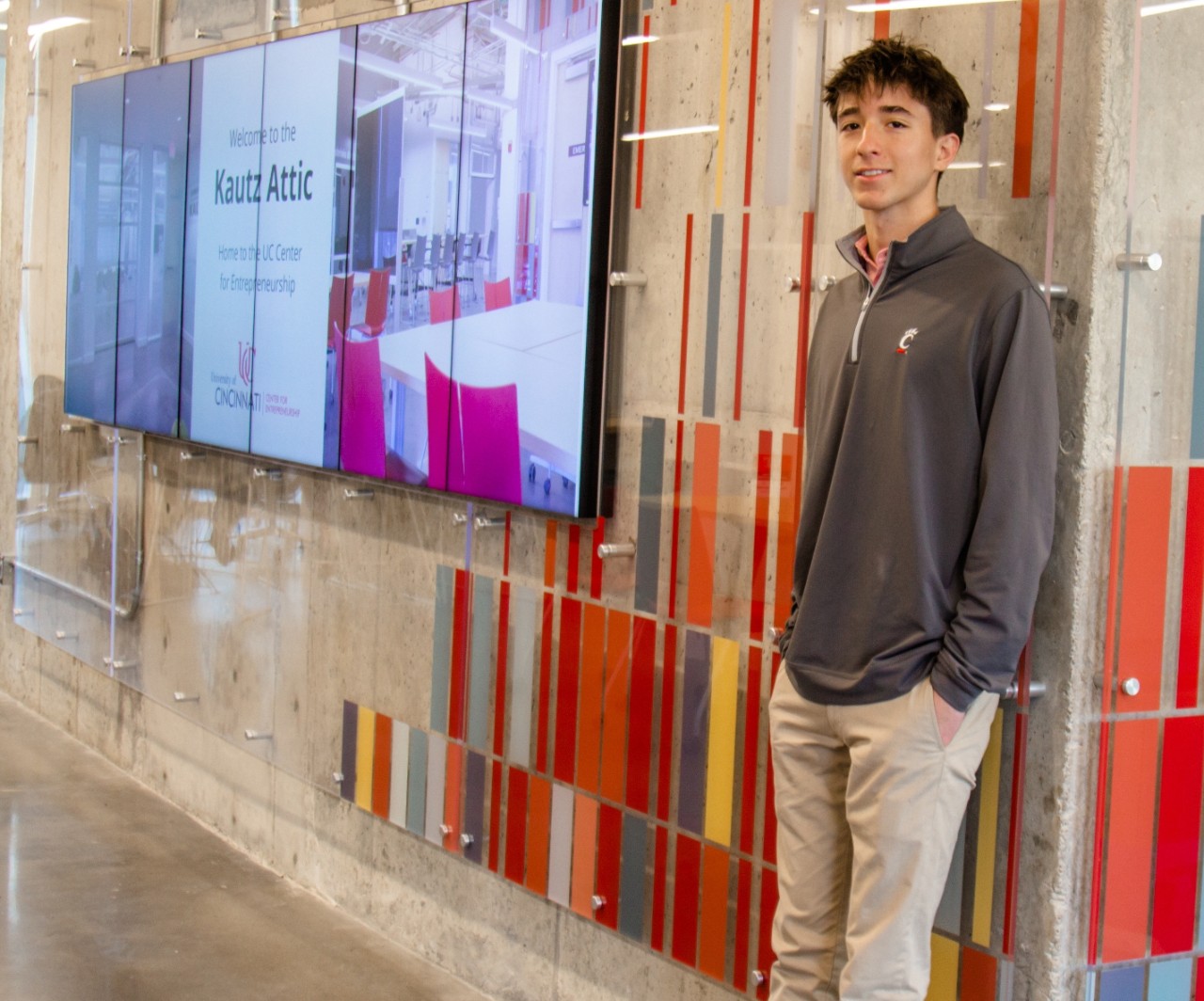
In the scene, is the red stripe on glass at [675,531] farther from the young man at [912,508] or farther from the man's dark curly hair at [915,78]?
the man's dark curly hair at [915,78]

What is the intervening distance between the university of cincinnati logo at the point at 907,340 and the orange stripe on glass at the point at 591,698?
1.18 metres

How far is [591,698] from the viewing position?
10.8 feet

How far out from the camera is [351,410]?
12.8ft

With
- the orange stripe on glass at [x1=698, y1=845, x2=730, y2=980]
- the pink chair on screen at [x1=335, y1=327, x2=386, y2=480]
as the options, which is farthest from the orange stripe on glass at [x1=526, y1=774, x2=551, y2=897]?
the pink chair on screen at [x1=335, y1=327, x2=386, y2=480]

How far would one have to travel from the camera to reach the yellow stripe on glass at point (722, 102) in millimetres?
2941

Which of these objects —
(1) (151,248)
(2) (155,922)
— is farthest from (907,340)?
(1) (151,248)

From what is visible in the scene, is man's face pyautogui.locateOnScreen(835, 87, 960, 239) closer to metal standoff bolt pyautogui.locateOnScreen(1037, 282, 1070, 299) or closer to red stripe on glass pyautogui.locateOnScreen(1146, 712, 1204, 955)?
metal standoff bolt pyautogui.locateOnScreen(1037, 282, 1070, 299)

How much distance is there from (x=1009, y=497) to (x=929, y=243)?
0.41 meters

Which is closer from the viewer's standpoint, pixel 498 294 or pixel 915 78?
pixel 915 78

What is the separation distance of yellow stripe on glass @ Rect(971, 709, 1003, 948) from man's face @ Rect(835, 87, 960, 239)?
81cm

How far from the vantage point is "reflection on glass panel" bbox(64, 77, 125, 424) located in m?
5.25

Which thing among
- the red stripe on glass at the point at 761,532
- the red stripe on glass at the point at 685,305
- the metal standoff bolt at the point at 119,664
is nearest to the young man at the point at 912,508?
the red stripe on glass at the point at 761,532

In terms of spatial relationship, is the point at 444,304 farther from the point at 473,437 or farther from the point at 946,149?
the point at 946,149

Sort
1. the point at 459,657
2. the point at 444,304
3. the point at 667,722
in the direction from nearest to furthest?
the point at 667,722, the point at 444,304, the point at 459,657
